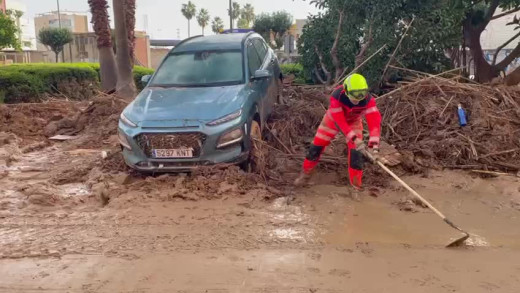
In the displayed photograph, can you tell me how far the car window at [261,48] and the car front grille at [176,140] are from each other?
2901 mm

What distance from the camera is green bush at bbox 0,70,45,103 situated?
43.8 ft

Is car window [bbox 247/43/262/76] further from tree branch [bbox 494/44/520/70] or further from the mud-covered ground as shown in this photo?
tree branch [bbox 494/44/520/70]

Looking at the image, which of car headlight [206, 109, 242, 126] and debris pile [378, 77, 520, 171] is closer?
car headlight [206, 109, 242, 126]

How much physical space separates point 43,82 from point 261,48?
345 inches

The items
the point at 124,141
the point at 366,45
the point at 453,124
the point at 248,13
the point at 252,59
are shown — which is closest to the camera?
the point at 124,141

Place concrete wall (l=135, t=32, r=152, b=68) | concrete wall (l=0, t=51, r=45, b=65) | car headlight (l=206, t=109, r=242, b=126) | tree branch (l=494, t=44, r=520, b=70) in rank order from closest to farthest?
car headlight (l=206, t=109, r=242, b=126) < tree branch (l=494, t=44, r=520, b=70) < concrete wall (l=0, t=51, r=45, b=65) < concrete wall (l=135, t=32, r=152, b=68)

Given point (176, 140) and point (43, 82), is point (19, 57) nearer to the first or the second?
point (43, 82)

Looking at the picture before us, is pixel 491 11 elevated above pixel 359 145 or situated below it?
above

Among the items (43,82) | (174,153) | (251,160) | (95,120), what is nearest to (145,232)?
(174,153)

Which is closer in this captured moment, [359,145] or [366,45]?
[359,145]

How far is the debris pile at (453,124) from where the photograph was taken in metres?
6.86

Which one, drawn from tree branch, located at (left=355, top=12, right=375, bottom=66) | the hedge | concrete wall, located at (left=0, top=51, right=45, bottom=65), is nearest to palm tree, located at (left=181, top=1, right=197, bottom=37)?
concrete wall, located at (left=0, top=51, right=45, bottom=65)

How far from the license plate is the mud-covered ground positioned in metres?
0.32

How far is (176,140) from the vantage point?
235 inches
